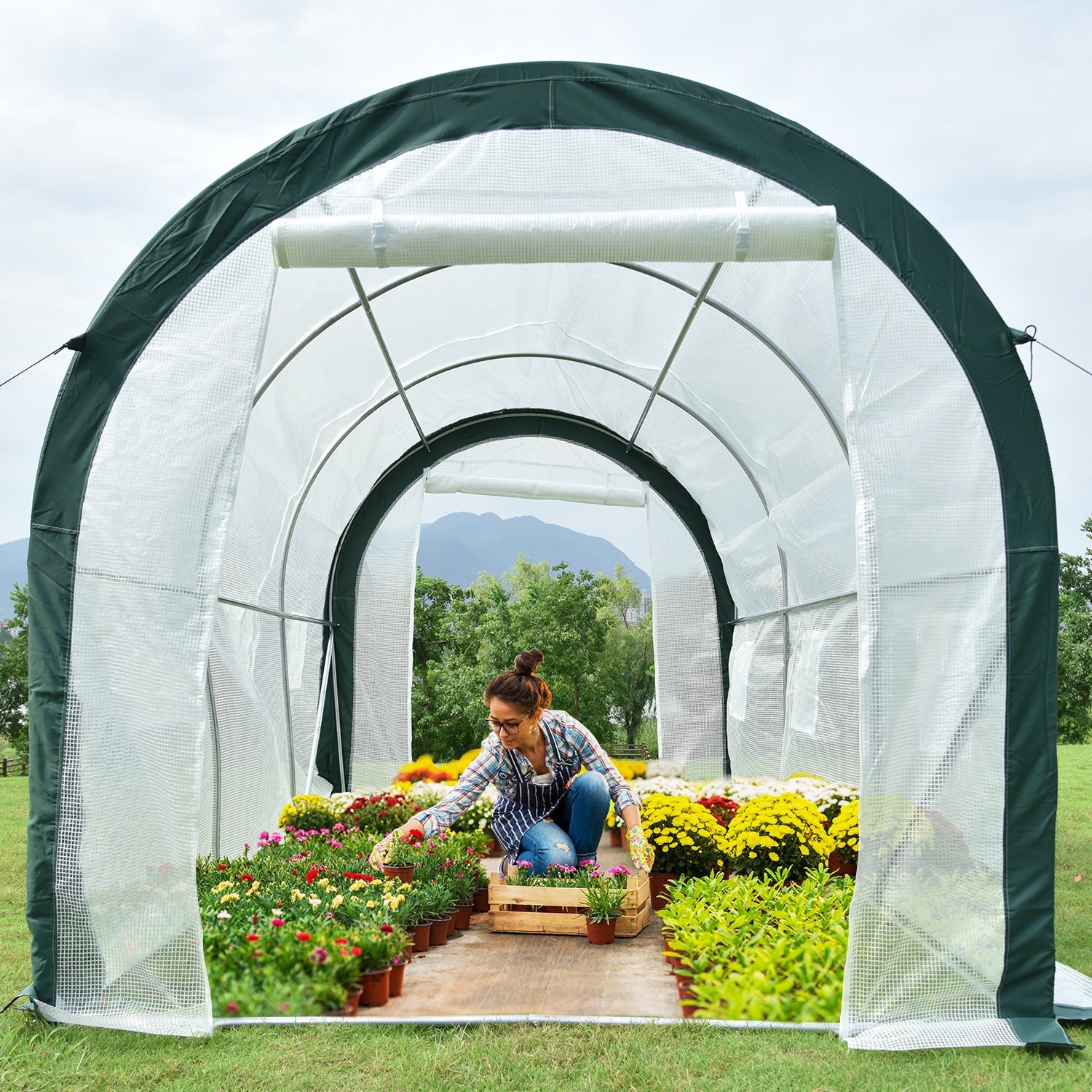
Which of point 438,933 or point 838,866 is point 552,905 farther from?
point 838,866

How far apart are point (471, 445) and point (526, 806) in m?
4.03

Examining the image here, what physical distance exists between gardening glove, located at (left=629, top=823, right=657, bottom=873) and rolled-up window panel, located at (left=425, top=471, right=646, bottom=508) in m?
4.78

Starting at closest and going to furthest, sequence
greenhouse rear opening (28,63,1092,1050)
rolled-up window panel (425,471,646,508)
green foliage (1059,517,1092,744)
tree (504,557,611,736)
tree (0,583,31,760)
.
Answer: greenhouse rear opening (28,63,1092,1050) < rolled-up window panel (425,471,646,508) < tree (504,557,611,736) < green foliage (1059,517,1092,744) < tree (0,583,31,760)

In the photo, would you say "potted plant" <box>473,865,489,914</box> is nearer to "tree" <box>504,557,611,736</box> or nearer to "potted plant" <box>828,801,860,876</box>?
"potted plant" <box>828,801,860,876</box>

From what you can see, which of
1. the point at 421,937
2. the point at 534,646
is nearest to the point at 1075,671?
the point at 534,646

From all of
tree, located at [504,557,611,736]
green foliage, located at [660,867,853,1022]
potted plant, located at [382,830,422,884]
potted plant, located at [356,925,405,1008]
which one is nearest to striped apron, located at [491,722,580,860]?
potted plant, located at [382,830,422,884]

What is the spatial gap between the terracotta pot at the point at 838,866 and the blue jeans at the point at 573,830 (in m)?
1.31

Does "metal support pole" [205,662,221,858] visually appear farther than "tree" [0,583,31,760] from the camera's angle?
No

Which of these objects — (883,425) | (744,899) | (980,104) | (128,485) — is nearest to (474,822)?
(744,899)

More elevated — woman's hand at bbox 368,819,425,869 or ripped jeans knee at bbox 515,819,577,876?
woman's hand at bbox 368,819,425,869

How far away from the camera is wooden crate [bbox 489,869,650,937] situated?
4.23 meters

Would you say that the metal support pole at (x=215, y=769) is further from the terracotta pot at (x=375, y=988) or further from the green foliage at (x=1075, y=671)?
the green foliage at (x=1075, y=671)

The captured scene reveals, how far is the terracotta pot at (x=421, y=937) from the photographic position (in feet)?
13.0

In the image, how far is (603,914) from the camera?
411 centimetres
